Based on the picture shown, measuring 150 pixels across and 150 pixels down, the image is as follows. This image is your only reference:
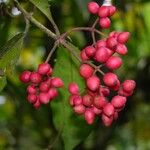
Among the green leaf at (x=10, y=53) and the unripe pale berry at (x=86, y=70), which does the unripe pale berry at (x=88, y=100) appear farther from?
the green leaf at (x=10, y=53)

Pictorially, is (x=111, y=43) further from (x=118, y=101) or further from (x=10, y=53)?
(x=10, y=53)

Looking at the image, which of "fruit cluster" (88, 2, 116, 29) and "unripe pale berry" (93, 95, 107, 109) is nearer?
"unripe pale berry" (93, 95, 107, 109)

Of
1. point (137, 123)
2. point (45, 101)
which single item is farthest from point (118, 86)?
point (137, 123)

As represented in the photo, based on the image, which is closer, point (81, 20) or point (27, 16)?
point (27, 16)

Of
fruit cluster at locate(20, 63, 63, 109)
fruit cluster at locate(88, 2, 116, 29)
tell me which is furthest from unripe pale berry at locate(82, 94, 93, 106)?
fruit cluster at locate(88, 2, 116, 29)

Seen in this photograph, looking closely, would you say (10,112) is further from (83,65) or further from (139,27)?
(83,65)

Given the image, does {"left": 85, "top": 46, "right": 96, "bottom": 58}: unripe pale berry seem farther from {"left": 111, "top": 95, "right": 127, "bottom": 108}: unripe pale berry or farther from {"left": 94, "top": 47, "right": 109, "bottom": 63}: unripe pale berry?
{"left": 111, "top": 95, "right": 127, "bottom": 108}: unripe pale berry
